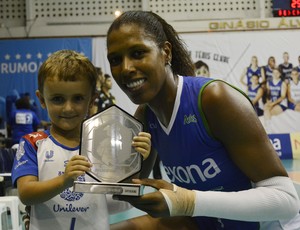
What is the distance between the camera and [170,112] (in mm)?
1536

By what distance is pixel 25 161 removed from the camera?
146cm

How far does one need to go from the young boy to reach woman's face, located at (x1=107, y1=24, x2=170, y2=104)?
13 cm

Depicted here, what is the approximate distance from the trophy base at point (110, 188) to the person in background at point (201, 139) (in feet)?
0.14

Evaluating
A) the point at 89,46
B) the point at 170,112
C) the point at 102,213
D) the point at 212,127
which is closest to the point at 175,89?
the point at 170,112

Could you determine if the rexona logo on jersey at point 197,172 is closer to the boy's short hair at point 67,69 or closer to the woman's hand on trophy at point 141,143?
the woman's hand on trophy at point 141,143

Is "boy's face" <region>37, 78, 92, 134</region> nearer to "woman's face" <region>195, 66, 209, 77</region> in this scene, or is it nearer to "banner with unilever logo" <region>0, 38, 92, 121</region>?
"banner with unilever logo" <region>0, 38, 92, 121</region>

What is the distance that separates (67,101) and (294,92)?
26.8ft

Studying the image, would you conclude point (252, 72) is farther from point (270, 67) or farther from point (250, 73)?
point (270, 67)

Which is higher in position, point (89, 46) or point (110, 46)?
point (110, 46)

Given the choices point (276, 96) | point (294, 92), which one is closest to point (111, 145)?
point (276, 96)

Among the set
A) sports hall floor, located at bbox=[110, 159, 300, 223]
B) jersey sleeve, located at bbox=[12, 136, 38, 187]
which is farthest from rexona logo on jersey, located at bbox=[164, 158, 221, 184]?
sports hall floor, located at bbox=[110, 159, 300, 223]

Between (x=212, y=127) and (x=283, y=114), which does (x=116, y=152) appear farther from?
(x=283, y=114)

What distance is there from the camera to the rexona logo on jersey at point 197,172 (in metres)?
1.48

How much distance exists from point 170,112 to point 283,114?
782 centimetres
